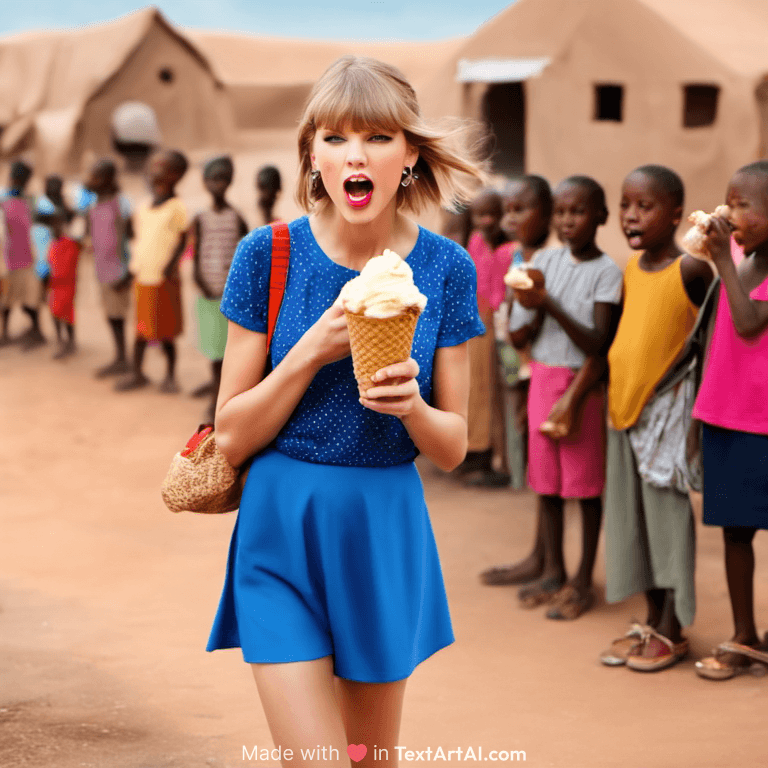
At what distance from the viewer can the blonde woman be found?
215 centimetres

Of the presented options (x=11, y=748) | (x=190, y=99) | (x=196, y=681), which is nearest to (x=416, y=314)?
(x=11, y=748)

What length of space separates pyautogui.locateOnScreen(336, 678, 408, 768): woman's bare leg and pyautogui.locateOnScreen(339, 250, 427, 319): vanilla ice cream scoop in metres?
0.83

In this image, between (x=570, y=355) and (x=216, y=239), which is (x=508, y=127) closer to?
(x=216, y=239)

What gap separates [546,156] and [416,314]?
41.8ft

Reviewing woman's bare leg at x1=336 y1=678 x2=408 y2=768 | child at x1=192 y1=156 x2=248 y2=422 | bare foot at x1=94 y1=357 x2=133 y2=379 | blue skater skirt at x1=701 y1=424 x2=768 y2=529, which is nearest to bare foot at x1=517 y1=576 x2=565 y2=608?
blue skater skirt at x1=701 y1=424 x2=768 y2=529

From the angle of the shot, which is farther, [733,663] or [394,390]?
[733,663]

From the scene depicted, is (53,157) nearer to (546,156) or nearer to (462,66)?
(462,66)

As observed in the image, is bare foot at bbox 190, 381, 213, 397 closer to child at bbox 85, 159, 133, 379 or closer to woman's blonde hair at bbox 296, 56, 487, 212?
child at bbox 85, 159, 133, 379

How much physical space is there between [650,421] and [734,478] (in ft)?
1.43

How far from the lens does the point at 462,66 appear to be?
14562mm

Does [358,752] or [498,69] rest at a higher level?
[498,69]

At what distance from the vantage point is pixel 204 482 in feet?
7.71

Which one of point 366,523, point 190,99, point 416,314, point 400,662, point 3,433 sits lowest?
point 3,433

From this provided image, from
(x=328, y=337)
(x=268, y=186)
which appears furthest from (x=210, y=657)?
(x=268, y=186)
